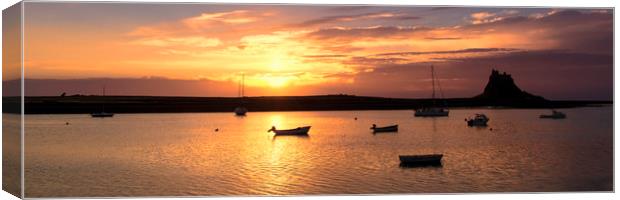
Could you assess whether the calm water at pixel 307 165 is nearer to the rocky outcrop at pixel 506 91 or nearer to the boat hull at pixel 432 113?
the rocky outcrop at pixel 506 91

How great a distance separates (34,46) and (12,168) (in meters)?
3.36

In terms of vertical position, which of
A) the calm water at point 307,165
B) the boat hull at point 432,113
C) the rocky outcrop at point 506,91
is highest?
the rocky outcrop at point 506,91

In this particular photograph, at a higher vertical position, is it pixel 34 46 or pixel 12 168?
pixel 34 46

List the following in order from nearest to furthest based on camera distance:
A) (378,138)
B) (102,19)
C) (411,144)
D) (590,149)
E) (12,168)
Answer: (12,168) → (102,19) → (590,149) → (411,144) → (378,138)

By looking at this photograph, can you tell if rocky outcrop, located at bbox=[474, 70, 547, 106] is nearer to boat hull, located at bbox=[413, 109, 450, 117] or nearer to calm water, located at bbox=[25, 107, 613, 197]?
calm water, located at bbox=[25, 107, 613, 197]

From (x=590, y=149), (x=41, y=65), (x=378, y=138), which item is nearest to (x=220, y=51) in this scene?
(x=41, y=65)

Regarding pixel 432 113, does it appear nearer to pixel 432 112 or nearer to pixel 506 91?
pixel 432 112

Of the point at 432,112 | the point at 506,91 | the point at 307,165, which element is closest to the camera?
the point at 506,91

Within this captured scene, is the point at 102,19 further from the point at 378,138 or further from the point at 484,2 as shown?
the point at 378,138

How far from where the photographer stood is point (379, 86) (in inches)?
598

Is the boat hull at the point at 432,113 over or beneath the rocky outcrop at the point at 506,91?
beneath

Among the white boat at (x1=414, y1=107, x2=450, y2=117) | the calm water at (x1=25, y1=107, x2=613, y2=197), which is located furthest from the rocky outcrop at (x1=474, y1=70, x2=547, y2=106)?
the white boat at (x1=414, y1=107, x2=450, y2=117)

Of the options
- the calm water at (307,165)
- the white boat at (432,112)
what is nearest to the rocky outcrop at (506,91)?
the calm water at (307,165)

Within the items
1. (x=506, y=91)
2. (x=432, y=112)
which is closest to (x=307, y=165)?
(x=506, y=91)
